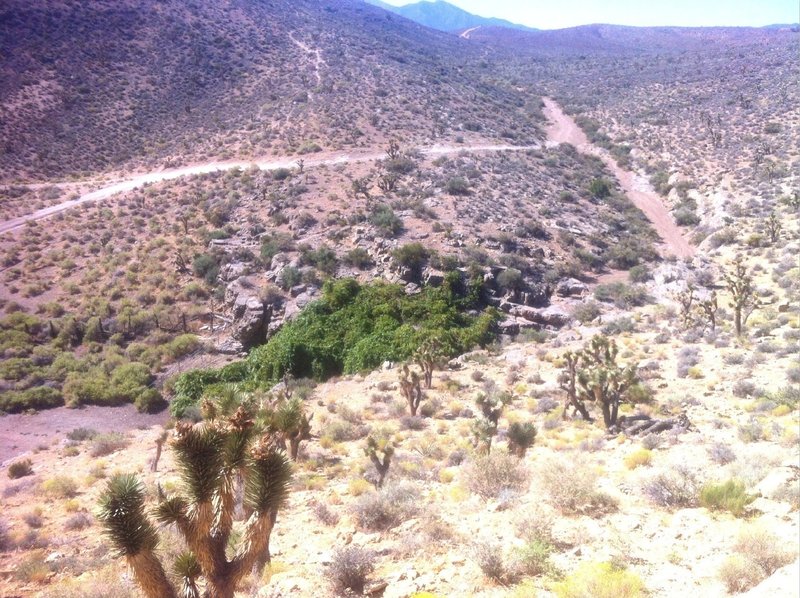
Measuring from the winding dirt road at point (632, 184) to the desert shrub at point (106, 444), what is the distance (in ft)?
99.8

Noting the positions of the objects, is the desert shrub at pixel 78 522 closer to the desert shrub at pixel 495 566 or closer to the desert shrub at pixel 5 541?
the desert shrub at pixel 5 541

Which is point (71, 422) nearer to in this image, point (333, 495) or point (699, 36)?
point (333, 495)

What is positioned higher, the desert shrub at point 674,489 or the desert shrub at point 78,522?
the desert shrub at point 674,489

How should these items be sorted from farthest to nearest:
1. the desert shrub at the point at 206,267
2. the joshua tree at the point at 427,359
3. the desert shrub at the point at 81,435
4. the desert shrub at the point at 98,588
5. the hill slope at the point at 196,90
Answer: the hill slope at the point at 196,90 → the desert shrub at the point at 206,267 → the joshua tree at the point at 427,359 → the desert shrub at the point at 81,435 → the desert shrub at the point at 98,588

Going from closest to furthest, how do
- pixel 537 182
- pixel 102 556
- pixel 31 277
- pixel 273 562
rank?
pixel 273 562, pixel 102 556, pixel 31 277, pixel 537 182

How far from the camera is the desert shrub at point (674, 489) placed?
7570 millimetres

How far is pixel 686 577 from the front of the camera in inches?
232

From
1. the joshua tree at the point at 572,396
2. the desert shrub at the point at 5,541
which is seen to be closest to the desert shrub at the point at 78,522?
the desert shrub at the point at 5,541

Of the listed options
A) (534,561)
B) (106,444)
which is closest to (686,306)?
(534,561)

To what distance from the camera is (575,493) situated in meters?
8.00

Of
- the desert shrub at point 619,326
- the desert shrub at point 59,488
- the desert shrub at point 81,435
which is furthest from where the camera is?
the desert shrub at point 619,326

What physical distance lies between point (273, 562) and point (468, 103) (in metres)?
56.5

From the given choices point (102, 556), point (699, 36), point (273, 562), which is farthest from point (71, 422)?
point (699, 36)

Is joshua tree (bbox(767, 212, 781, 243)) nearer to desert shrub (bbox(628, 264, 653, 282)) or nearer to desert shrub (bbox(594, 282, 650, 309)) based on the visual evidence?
desert shrub (bbox(628, 264, 653, 282))
